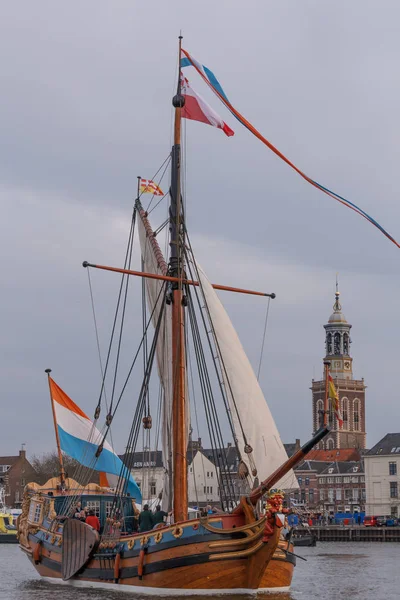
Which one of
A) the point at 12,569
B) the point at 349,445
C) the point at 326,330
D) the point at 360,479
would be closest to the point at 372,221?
the point at 12,569

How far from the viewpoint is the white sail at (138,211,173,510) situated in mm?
36000

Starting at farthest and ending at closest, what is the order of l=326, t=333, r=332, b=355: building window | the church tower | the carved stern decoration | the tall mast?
l=326, t=333, r=332, b=355: building window < the church tower < the carved stern decoration < the tall mast

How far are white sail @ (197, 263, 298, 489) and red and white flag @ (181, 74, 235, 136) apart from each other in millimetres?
4744

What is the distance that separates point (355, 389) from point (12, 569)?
135 meters

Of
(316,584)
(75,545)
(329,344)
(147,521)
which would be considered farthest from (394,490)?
(147,521)

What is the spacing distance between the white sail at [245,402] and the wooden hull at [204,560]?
3082 mm

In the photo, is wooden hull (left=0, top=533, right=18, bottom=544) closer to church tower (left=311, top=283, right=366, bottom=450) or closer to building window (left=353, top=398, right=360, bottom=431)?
church tower (left=311, top=283, right=366, bottom=450)

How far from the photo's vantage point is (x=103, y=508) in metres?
41.4

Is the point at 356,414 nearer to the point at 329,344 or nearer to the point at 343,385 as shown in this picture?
the point at 343,385

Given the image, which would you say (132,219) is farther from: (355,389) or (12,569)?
(355,389)

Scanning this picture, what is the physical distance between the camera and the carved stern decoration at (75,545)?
34.6 meters

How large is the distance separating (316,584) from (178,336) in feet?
38.3

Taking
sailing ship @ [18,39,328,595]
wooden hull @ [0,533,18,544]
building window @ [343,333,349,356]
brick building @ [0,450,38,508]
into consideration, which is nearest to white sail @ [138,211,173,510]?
sailing ship @ [18,39,328,595]

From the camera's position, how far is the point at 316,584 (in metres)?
40.6
